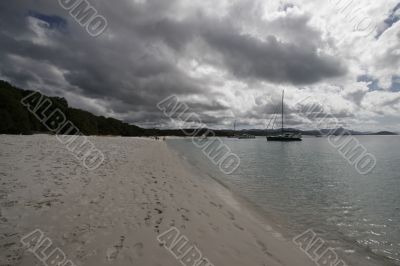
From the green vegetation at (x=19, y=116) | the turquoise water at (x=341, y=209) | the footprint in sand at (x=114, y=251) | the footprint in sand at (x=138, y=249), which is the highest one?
the turquoise water at (x=341, y=209)

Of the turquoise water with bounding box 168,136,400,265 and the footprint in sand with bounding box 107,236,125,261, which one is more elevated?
the turquoise water with bounding box 168,136,400,265

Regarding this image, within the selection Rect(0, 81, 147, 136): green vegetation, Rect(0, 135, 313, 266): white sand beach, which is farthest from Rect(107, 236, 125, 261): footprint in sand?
Rect(0, 81, 147, 136): green vegetation

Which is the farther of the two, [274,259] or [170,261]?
[274,259]

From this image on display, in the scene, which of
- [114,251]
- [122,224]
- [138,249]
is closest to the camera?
[114,251]

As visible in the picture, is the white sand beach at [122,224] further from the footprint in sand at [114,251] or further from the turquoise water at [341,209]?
the turquoise water at [341,209]

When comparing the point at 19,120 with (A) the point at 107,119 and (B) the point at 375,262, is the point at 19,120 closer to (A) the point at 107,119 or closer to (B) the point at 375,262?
(B) the point at 375,262

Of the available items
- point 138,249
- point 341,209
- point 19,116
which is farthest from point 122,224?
point 19,116

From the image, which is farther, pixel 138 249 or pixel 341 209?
pixel 341 209

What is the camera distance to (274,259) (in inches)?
221

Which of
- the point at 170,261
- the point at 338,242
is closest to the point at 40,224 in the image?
the point at 170,261

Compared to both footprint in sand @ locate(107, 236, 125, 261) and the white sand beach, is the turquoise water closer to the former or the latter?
the white sand beach

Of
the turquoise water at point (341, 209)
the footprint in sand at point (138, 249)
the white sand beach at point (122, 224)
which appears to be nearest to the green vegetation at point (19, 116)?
the white sand beach at point (122, 224)

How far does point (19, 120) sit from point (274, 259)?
5644 centimetres

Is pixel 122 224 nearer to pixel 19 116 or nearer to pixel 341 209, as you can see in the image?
pixel 341 209
